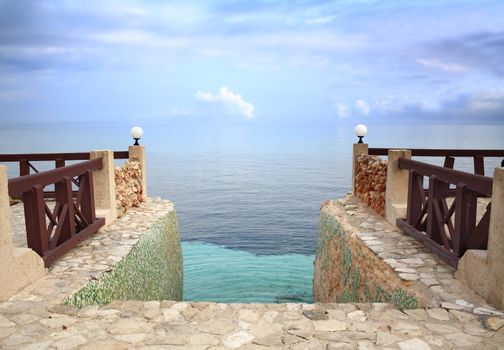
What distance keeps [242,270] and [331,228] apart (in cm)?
560

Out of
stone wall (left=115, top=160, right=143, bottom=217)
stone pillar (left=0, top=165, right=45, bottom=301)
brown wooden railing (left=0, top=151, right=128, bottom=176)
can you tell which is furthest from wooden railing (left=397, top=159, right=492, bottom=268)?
brown wooden railing (left=0, top=151, right=128, bottom=176)

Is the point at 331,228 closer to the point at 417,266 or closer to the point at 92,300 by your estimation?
the point at 417,266

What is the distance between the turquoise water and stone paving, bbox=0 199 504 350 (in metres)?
7.30

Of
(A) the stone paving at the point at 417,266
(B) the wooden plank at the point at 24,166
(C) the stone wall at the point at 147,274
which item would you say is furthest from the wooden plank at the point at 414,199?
(B) the wooden plank at the point at 24,166

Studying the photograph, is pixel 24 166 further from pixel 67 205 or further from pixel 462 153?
pixel 462 153

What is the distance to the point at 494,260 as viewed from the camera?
174 inches

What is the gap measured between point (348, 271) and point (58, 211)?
5.31 m

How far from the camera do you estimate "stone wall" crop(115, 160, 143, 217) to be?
30.9ft

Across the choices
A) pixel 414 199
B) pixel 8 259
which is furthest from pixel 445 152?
pixel 8 259

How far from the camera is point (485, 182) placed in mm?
4941

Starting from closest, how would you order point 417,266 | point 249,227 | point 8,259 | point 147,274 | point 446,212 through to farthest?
1. point 8,259
2. point 417,266
3. point 446,212
4. point 147,274
5. point 249,227

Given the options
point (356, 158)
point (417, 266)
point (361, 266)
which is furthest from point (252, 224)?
point (417, 266)

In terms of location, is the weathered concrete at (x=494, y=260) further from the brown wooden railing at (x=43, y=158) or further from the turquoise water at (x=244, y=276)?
the brown wooden railing at (x=43, y=158)

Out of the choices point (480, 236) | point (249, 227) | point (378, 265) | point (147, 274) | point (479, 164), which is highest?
point (479, 164)
